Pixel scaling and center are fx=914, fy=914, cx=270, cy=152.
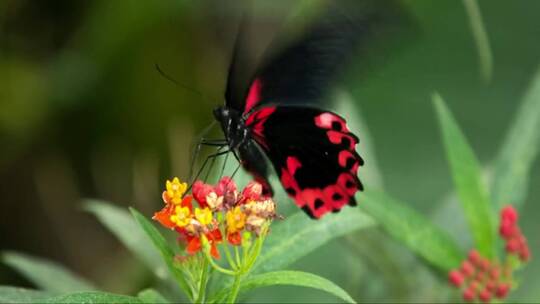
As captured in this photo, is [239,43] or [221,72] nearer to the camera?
[239,43]

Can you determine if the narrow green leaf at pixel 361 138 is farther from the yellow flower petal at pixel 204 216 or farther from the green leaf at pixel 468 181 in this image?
the yellow flower petal at pixel 204 216

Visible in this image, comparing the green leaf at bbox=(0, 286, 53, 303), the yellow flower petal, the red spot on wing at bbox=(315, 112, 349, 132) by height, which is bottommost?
the green leaf at bbox=(0, 286, 53, 303)

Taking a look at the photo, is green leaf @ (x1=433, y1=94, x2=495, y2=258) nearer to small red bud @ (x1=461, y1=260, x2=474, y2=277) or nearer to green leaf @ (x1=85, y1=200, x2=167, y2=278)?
small red bud @ (x1=461, y1=260, x2=474, y2=277)

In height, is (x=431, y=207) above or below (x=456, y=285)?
below

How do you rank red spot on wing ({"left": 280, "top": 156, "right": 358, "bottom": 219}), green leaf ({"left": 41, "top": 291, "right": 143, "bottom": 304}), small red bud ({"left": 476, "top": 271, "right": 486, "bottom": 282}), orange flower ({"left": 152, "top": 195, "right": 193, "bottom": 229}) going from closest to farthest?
green leaf ({"left": 41, "top": 291, "right": 143, "bottom": 304})
orange flower ({"left": 152, "top": 195, "right": 193, "bottom": 229})
red spot on wing ({"left": 280, "top": 156, "right": 358, "bottom": 219})
small red bud ({"left": 476, "top": 271, "right": 486, "bottom": 282})

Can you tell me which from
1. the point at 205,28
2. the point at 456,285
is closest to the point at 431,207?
the point at 205,28

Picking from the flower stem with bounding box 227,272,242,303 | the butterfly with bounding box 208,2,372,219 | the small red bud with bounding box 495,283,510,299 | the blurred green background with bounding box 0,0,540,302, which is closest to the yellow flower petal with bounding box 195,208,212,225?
the flower stem with bounding box 227,272,242,303

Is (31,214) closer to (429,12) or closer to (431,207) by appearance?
(431,207)
